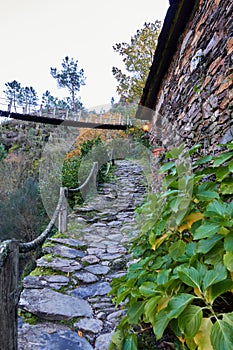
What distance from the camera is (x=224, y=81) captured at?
55.2 inches

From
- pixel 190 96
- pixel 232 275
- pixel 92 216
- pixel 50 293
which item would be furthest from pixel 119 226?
pixel 232 275

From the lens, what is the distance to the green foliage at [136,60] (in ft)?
25.2

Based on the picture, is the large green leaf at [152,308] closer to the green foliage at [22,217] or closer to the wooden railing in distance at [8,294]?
the wooden railing in distance at [8,294]

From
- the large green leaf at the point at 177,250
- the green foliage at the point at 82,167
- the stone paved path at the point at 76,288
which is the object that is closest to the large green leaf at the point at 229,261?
the large green leaf at the point at 177,250

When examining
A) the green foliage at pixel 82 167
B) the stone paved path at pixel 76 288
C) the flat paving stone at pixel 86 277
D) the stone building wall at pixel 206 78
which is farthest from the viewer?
the green foliage at pixel 82 167

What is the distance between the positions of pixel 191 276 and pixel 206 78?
142 cm

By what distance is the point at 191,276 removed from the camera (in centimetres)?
77

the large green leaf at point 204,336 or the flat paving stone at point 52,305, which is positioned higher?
the large green leaf at point 204,336

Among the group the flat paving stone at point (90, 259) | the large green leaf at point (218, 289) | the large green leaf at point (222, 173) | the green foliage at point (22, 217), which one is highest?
the large green leaf at point (222, 173)

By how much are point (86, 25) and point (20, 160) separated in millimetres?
4635

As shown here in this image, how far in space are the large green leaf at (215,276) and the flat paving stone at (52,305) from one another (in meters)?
1.09

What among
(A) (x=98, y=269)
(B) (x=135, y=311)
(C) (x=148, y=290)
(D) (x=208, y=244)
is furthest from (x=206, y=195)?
(A) (x=98, y=269)

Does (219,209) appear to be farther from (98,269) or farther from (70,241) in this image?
(70,241)

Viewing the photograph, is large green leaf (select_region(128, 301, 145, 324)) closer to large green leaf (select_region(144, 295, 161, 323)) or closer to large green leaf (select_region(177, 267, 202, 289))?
large green leaf (select_region(144, 295, 161, 323))
